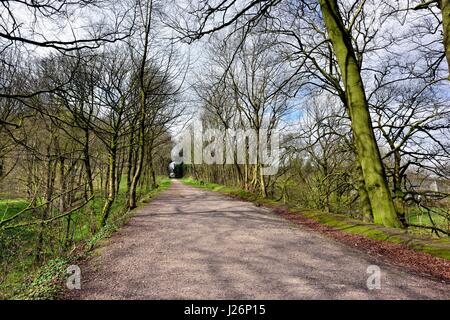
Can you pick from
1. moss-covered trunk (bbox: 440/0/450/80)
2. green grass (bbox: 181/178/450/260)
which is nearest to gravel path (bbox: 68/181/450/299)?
green grass (bbox: 181/178/450/260)

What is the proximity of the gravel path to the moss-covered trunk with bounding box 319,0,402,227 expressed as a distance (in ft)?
6.41

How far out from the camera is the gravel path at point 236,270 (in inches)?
142

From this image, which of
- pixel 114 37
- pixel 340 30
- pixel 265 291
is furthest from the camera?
pixel 340 30

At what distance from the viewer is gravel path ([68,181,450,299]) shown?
11.8 feet

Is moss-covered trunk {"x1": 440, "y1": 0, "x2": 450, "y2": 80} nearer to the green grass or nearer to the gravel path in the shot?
the green grass

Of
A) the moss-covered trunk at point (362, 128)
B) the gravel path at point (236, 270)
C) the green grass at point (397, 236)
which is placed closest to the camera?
the gravel path at point (236, 270)

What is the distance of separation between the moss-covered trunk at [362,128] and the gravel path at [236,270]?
6.41 feet

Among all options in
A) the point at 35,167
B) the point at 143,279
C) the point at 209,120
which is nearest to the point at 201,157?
the point at 209,120

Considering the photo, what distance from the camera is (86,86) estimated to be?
41.0ft

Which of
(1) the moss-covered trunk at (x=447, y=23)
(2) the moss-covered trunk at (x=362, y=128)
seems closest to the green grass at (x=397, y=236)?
(2) the moss-covered trunk at (x=362, y=128)

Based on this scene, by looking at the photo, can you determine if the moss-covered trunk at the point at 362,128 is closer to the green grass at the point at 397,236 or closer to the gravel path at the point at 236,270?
the green grass at the point at 397,236

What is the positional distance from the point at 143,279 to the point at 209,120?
33234 mm

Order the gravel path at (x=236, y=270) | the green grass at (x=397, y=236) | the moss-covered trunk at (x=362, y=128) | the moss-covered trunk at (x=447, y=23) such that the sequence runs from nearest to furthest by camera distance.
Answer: the gravel path at (x=236, y=270), the green grass at (x=397, y=236), the moss-covered trunk at (x=447, y=23), the moss-covered trunk at (x=362, y=128)
